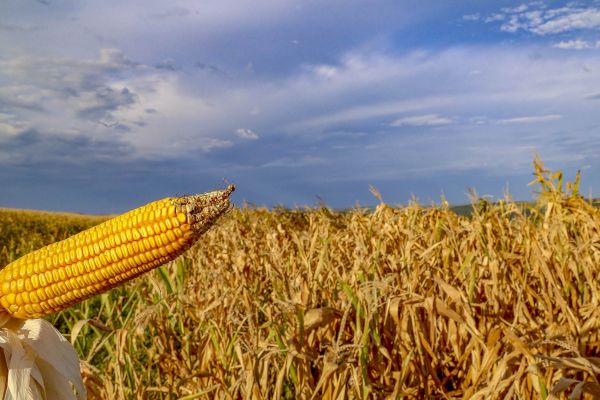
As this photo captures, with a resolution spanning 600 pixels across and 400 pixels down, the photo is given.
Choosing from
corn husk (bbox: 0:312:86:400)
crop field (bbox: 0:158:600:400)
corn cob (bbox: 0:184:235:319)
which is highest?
corn cob (bbox: 0:184:235:319)

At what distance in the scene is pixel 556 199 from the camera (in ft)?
21.1

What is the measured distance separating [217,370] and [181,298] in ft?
4.44

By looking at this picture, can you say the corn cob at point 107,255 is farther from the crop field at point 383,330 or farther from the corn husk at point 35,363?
the crop field at point 383,330

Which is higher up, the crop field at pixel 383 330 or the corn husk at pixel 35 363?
the corn husk at pixel 35 363

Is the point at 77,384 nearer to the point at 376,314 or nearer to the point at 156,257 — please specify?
the point at 156,257

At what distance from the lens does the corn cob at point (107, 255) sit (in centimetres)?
175

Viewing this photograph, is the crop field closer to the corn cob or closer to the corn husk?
the corn husk

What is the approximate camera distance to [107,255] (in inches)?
76.3

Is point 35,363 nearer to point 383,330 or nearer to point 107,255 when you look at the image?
point 107,255

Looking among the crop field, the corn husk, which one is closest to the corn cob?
the corn husk

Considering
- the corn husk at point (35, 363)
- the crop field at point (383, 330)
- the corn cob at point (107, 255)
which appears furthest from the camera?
the crop field at point (383, 330)

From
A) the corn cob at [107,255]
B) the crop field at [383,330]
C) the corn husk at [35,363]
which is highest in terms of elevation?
the corn cob at [107,255]

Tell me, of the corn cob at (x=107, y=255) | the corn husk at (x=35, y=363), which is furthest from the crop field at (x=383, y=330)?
the corn cob at (x=107, y=255)

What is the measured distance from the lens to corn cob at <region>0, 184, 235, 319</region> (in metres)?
1.75
